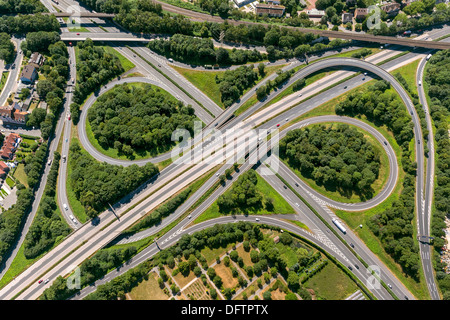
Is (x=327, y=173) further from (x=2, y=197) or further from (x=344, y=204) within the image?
(x=2, y=197)

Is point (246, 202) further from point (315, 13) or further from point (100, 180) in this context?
point (315, 13)

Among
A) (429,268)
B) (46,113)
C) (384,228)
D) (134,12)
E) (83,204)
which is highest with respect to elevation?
(134,12)

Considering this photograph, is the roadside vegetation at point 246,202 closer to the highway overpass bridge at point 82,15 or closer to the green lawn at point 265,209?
the green lawn at point 265,209

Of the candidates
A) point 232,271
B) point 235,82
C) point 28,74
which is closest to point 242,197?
point 232,271

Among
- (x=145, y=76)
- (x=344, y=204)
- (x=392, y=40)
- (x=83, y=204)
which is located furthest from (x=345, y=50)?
(x=83, y=204)

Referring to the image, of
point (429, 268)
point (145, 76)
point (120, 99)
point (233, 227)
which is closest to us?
point (429, 268)

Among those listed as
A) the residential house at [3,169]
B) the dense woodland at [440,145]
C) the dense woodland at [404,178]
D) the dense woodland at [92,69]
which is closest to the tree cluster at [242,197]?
the dense woodland at [404,178]
